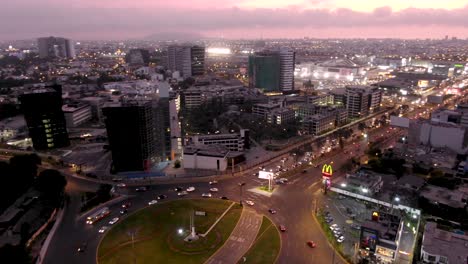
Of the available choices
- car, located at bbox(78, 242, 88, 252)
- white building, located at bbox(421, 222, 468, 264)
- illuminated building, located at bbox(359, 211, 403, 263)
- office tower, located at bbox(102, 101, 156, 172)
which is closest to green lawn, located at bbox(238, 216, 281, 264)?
illuminated building, located at bbox(359, 211, 403, 263)

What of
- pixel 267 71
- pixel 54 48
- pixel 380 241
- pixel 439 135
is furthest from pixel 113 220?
pixel 54 48

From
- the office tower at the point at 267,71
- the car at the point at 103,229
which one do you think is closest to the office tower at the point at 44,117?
the car at the point at 103,229

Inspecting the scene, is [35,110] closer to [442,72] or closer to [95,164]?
[95,164]

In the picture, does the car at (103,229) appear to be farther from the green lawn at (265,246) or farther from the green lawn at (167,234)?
the green lawn at (265,246)

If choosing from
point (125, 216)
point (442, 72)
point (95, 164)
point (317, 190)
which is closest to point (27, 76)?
point (95, 164)

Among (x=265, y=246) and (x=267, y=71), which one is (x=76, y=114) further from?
(x=265, y=246)

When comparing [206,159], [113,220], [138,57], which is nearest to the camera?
[113,220]
